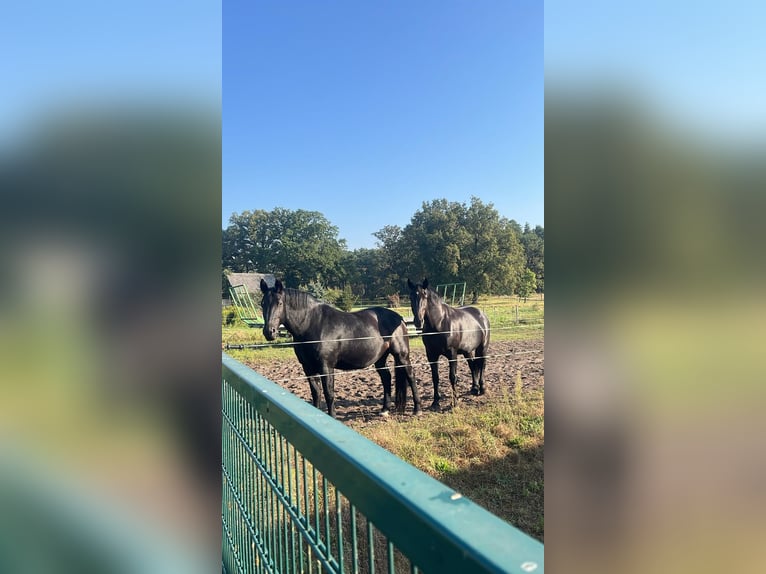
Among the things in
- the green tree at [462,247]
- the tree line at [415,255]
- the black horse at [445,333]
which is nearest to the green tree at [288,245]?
the tree line at [415,255]

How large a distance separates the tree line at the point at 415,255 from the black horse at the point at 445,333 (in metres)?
3.96

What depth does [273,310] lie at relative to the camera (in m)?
4.69

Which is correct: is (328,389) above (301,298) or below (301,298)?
below

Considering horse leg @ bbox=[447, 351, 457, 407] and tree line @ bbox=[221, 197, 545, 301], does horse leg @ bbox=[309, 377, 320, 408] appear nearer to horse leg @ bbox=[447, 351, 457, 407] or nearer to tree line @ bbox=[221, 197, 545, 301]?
horse leg @ bbox=[447, 351, 457, 407]

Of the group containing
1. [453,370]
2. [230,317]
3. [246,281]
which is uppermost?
[246,281]

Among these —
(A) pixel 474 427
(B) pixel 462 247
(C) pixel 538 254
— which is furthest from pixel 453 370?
(B) pixel 462 247

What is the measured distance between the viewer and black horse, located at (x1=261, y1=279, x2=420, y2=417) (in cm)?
476

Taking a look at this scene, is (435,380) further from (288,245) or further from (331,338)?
(288,245)

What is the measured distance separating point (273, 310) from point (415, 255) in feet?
23.4

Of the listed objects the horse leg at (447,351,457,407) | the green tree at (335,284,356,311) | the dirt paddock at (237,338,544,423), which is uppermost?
the green tree at (335,284,356,311)

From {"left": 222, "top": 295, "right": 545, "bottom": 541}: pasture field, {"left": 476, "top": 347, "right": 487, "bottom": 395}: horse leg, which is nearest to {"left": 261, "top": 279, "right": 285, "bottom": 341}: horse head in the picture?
{"left": 222, "top": 295, "right": 545, "bottom": 541}: pasture field

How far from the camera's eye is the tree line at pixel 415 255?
11.2m
